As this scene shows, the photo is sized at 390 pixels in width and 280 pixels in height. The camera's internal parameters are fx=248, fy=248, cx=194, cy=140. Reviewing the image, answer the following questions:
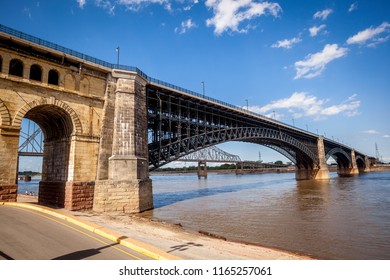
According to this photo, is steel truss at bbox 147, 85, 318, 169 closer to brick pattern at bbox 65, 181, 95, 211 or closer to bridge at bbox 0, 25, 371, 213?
bridge at bbox 0, 25, 371, 213

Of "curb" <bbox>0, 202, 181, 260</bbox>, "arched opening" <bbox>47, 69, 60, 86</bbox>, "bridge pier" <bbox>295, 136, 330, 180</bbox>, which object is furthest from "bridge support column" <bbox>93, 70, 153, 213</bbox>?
"bridge pier" <bbox>295, 136, 330, 180</bbox>

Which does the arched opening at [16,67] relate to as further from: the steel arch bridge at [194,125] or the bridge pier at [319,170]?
the bridge pier at [319,170]

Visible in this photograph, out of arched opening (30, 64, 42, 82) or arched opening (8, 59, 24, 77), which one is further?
arched opening (30, 64, 42, 82)

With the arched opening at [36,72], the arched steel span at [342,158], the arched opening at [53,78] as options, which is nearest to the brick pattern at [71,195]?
the arched opening at [53,78]

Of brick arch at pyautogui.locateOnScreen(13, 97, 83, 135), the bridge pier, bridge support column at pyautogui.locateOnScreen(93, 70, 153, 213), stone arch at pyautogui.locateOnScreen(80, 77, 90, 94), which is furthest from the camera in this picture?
the bridge pier

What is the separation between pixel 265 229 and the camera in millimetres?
16406

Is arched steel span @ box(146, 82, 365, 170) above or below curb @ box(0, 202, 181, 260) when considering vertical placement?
above

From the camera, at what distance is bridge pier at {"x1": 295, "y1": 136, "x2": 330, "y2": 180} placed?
77.6 m

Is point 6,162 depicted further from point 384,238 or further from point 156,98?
point 384,238

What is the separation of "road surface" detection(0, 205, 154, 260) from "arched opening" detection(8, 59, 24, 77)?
12.0 metres

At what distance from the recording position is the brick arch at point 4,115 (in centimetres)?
1681

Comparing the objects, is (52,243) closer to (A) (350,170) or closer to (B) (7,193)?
(B) (7,193)

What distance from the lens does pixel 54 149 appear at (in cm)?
2322
